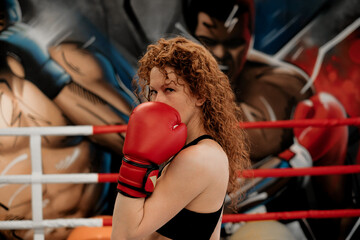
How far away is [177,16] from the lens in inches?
92.0

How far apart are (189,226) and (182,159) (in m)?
0.19

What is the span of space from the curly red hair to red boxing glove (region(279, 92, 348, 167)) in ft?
5.56

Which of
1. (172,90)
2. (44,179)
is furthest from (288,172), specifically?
(44,179)

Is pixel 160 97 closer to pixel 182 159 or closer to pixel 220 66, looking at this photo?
pixel 182 159

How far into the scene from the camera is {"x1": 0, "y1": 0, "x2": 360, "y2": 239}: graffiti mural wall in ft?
7.44

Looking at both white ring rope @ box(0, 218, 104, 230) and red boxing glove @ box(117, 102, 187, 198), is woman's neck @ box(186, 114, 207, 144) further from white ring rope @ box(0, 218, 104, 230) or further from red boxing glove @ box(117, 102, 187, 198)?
white ring rope @ box(0, 218, 104, 230)

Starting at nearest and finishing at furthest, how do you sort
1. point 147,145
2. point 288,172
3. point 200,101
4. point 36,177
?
point 147,145, point 200,101, point 36,177, point 288,172

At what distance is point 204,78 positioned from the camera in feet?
2.65

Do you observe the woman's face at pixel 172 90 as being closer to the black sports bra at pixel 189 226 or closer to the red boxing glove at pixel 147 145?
the red boxing glove at pixel 147 145

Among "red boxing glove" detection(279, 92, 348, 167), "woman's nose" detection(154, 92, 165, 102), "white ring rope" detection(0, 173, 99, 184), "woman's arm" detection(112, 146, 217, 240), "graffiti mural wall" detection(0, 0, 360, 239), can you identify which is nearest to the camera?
"woman's arm" detection(112, 146, 217, 240)

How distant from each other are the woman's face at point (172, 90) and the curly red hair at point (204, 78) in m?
0.02

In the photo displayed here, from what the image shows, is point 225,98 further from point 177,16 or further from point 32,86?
point 32,86

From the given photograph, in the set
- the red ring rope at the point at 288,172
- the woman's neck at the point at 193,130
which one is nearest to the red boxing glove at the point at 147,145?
the woman's neck at the point at 193,130

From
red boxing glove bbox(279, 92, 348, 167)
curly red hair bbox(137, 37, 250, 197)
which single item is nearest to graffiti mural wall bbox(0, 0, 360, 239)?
red boxing glove bbox(279, 92, 348, 167)
